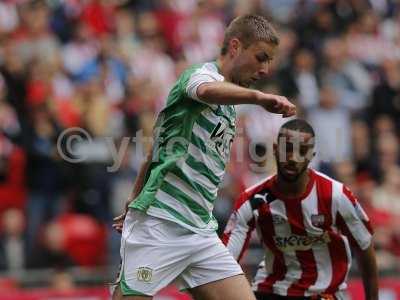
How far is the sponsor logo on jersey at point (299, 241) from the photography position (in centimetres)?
696

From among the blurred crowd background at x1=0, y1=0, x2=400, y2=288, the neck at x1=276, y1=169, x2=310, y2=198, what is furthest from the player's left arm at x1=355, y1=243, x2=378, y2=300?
the blurred crowd background at x1=0, y1=0, x2=400, y2=288

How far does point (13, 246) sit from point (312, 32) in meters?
5.91

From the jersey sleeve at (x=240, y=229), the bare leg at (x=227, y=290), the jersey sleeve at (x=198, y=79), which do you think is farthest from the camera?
the jersey sleeve at (x=240, y=229)

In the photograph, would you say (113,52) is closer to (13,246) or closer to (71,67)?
(71,67)

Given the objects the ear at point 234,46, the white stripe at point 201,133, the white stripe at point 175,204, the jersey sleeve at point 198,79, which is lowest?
the white stripe at point 175,204

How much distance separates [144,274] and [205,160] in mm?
699

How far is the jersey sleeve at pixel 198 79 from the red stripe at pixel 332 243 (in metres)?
1.45

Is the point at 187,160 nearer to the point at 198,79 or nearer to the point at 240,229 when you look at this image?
the point at 198,79

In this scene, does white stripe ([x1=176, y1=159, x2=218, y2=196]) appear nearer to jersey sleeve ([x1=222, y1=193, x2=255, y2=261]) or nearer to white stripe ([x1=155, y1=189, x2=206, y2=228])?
white stripe ([x1=155, y1=189, x2=206, y2=228])

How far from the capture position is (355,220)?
6.76 m

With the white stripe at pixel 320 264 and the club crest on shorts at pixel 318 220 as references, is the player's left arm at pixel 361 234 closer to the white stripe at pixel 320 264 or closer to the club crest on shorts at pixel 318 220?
the club crest on shorts at pixel 318 220

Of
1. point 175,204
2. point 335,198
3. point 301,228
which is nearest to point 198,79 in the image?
point 175,204

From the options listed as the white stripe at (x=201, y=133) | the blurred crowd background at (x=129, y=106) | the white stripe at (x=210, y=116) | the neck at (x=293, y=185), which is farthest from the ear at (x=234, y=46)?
the blurred crowd background at (x=129, y=106)

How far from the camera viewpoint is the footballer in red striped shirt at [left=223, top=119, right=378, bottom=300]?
675cm
